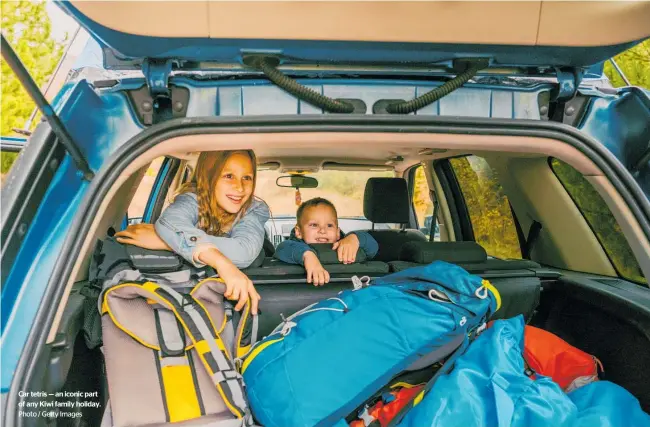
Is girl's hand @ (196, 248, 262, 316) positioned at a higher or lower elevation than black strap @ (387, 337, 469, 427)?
higher

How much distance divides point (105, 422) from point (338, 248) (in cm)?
111

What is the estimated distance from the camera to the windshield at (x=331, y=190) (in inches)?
150

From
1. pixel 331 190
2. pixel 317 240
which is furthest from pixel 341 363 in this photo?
pixel 331 190

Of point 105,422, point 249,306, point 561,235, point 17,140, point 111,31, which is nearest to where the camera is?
point 111,31

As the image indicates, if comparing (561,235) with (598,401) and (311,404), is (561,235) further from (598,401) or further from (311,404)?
(311,404)

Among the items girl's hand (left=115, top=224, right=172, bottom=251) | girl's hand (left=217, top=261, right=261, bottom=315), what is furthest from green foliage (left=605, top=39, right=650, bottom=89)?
girl's hand (left=115, top=224, right=172, bottom=251)

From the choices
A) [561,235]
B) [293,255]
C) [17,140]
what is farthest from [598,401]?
[17,140]

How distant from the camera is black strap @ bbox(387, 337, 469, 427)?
4.99 ft

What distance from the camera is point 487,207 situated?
3.28 meters

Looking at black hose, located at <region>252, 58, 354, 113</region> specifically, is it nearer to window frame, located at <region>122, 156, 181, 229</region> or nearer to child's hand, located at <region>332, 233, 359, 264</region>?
child's hand, located at <region>332, 233, 359, 264</region>

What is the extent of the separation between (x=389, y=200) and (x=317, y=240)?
74 cm

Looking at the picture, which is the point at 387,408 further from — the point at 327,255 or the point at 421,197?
the point at 421,197

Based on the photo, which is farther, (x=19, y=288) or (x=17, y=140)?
(x=17, y=140)

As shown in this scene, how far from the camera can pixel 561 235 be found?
7.91 feet
